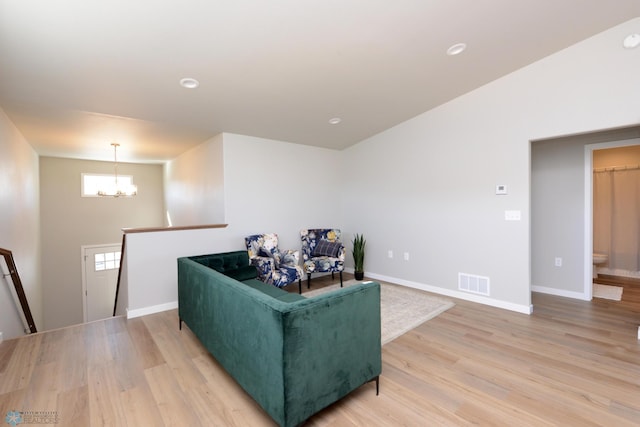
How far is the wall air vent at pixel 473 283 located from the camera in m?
3.82

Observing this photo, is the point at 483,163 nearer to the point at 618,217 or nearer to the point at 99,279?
the point at 618,217

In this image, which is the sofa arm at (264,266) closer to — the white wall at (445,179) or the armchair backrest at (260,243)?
the armchair backrest at (260,243)

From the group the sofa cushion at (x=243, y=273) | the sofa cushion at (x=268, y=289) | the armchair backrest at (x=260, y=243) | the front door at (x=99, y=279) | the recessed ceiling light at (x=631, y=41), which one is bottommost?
the front door at (x=99, y=279)

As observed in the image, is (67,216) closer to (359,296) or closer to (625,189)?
(359,296)

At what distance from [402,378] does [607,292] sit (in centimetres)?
403

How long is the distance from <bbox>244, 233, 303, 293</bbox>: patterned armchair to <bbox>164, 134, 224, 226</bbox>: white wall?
2.16ft

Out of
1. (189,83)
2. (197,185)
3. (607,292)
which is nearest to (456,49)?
(189,83)

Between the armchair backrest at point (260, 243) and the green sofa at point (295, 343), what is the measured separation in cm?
185

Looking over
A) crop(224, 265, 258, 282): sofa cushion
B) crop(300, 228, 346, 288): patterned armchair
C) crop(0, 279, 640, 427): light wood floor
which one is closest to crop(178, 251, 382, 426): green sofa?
crop(0, 279, 640, 427): light wood floor

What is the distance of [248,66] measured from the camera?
281cm

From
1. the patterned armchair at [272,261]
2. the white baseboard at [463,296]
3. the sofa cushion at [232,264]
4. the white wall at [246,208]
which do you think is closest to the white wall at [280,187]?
the white wall at [246,208]

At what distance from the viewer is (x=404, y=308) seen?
12.1ft

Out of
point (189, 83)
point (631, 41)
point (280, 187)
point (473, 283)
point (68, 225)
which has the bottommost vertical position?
point (473, 283)

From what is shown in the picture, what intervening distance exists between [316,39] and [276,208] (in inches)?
111
